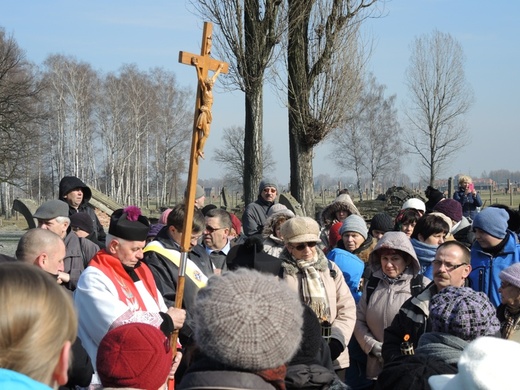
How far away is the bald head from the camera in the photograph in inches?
172

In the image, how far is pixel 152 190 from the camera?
274 feet

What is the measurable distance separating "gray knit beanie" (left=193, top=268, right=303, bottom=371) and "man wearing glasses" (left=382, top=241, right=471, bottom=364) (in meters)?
1.71

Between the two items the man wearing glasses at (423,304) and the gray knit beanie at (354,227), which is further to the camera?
the gray knit beanie at (354,227)

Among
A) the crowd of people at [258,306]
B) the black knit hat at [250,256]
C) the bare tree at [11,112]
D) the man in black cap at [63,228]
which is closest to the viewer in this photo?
the crowd of people at [258,306]

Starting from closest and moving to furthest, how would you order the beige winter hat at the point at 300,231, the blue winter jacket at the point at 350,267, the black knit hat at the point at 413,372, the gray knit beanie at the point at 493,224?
the black knit hat at the point at 413,372, the beige winter hat at the point at 300,231, the gray knit beanie at the point at 493,224, the blue winter jacket at the point at 350,267

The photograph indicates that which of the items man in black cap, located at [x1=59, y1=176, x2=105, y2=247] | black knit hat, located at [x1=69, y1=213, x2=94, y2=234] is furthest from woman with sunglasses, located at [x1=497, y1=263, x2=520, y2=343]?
man in black cap, located at [x1=59, y1=176, x2=105, y2=247]

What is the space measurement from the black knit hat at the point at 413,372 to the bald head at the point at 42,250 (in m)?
2.24

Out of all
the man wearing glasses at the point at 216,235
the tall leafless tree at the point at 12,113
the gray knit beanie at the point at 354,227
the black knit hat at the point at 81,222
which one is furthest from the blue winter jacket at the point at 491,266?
the tall leafless tree at the point at 12,113

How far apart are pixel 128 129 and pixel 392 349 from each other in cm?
5572

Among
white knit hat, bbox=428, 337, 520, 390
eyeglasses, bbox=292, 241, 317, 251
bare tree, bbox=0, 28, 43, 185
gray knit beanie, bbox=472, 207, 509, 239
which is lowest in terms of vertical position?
white knit hat, bbox=428, 337, 520, 390

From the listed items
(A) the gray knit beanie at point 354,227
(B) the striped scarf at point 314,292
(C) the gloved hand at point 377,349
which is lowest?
(C) the gloved hand at point 377,349

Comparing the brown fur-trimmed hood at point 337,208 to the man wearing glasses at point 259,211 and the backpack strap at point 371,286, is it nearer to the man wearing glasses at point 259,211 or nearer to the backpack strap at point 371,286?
the man wearing glasses at point 259,211

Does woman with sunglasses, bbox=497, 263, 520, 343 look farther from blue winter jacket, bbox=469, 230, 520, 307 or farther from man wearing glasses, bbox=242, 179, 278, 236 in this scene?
man wearing glasses, bbox=242, 179, 278, 236

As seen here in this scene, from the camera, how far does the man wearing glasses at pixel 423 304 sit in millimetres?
4328
